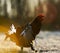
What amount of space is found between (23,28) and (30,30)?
42 millimetres

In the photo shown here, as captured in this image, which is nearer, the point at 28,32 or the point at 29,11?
the point at 28,32

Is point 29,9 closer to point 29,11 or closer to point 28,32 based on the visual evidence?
point 29,11

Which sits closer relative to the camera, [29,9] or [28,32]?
[28,32]

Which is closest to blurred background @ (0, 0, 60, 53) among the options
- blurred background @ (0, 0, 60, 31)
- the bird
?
blurred background @ (0, 0, 60, 31)

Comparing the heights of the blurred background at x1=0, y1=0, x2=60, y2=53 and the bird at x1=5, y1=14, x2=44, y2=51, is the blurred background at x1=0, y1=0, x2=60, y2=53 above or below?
above

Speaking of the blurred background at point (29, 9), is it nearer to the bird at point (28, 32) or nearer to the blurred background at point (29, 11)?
the blurred background at point (29, 11)

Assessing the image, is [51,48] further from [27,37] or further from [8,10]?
[8,10]

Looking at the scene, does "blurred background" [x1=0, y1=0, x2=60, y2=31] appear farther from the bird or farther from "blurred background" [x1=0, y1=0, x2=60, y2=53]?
the bird

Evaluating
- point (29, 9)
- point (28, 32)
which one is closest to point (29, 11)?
point (29, 9)

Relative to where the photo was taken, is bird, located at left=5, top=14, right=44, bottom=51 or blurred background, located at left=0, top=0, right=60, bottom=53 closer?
bird, located at left=5, top=14, right=44, bottom=51

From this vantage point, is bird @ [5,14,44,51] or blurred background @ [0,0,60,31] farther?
blurred background @ [0,0,60,31]

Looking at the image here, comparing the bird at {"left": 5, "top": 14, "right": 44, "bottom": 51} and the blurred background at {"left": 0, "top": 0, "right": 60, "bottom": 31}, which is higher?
the blurred background at {"left": 0, "top": 0, "right": 60, "bottom": 31}

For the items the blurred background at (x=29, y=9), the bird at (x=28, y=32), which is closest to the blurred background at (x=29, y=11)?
the blurred background at (x=29, y=9)

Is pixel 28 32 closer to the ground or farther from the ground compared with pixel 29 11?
closer to the ground
